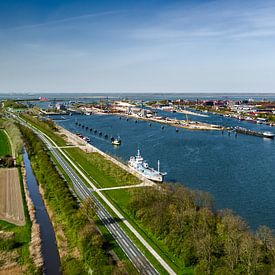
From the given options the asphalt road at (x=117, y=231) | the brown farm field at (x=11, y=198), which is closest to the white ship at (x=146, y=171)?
the asphalt road at (x=117, y=231)

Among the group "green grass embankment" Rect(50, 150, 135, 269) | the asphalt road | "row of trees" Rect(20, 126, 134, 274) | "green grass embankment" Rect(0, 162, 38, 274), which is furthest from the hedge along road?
"green grass embankment" Rect(0, 162, 38, 274)

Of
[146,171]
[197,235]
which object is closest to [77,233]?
[197,235]

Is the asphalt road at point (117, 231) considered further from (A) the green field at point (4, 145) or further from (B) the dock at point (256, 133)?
(B) the dock at point (256, 133)

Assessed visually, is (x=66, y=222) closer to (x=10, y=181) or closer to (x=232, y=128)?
(x=10, y=181)

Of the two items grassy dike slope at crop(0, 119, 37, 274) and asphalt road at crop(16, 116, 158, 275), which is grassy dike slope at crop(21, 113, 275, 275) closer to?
asphalt road at crop(16, 116, 158, 275)

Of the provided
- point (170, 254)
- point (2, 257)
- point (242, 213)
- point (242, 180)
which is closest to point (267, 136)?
point (242, 180)
